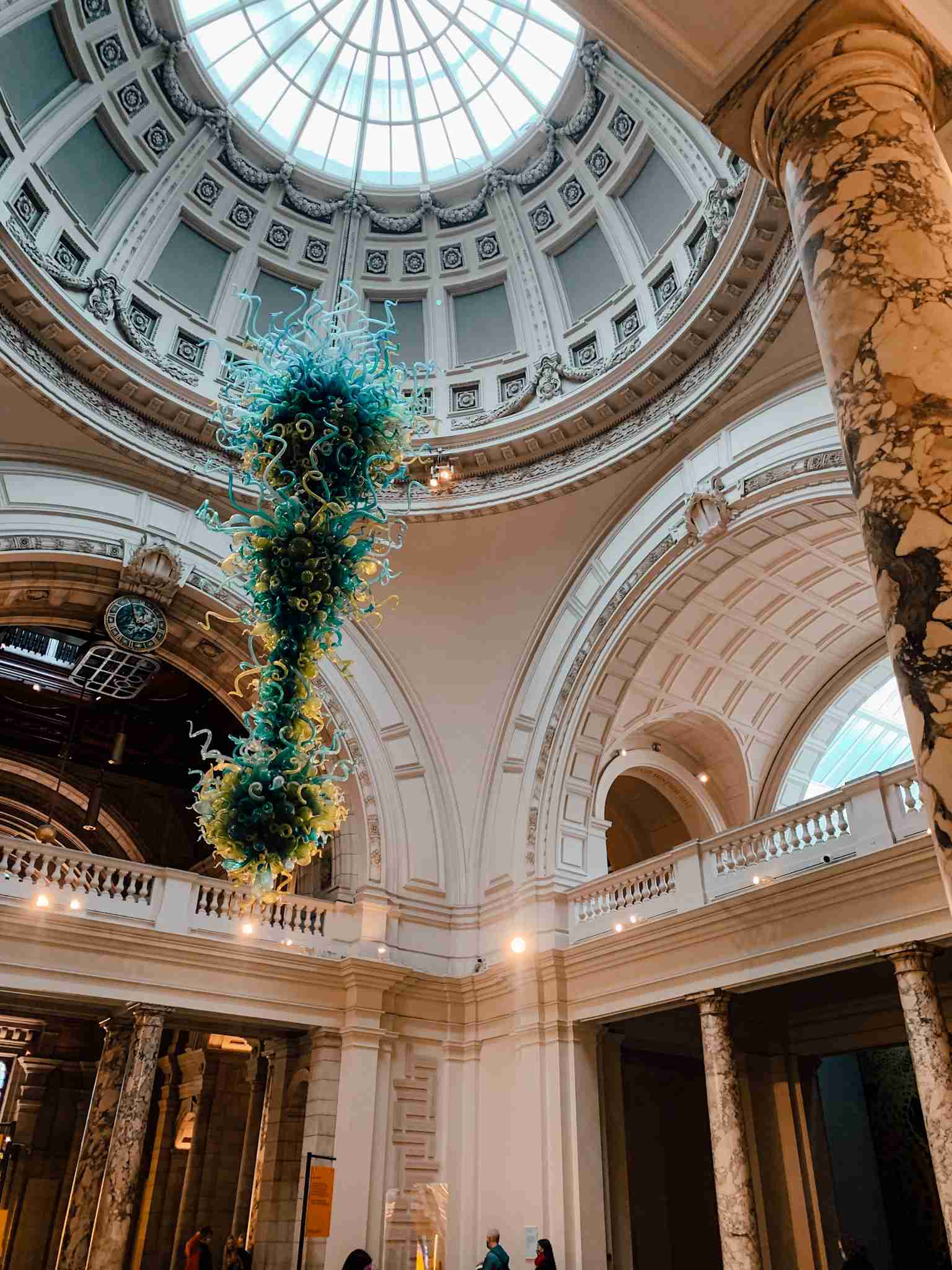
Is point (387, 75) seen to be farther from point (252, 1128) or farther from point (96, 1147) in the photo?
point (252, 1128)

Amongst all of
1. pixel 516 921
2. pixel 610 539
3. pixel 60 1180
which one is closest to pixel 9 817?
pixel 60 1180

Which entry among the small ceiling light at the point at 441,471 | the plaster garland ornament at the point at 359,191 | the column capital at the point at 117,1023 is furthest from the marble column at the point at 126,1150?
the plaster garland ornament at the point at 359,191

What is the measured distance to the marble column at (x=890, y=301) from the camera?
290 cm

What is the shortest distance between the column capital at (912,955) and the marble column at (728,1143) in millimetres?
2249

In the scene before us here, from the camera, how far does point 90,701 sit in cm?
1834

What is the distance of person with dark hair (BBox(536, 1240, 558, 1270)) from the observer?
10.3 metres

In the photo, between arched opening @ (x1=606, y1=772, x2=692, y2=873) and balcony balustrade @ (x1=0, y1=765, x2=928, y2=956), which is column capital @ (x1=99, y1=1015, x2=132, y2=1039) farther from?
arched opening @ (x1=606, y1=772, x2=692, y2=873)

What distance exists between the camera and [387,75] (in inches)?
646

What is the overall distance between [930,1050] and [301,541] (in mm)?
7190

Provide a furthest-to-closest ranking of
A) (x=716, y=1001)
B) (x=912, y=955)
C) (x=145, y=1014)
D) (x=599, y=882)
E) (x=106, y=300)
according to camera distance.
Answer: (x=106, y=300) < (x=599, y=882) < (x=145, y=1014) < (x=716, y=1001) < (x=912, y=955)

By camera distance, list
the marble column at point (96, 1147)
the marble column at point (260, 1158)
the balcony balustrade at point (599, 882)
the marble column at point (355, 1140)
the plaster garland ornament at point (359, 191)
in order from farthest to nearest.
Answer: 1. the plaster garland ornament at point (359, 191)
2. the marble column at point (260, 1158)
3. the marble column at point (355, 1140)
4. the marble column at point (96, 1147)
5. the balcony balustrade at point (599, 882)

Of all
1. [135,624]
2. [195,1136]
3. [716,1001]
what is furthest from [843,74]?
[195,1136]

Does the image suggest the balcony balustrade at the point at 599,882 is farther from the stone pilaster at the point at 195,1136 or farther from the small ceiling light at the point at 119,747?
the stone pilaster at the point at 195,1136

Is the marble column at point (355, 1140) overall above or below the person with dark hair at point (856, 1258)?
above
